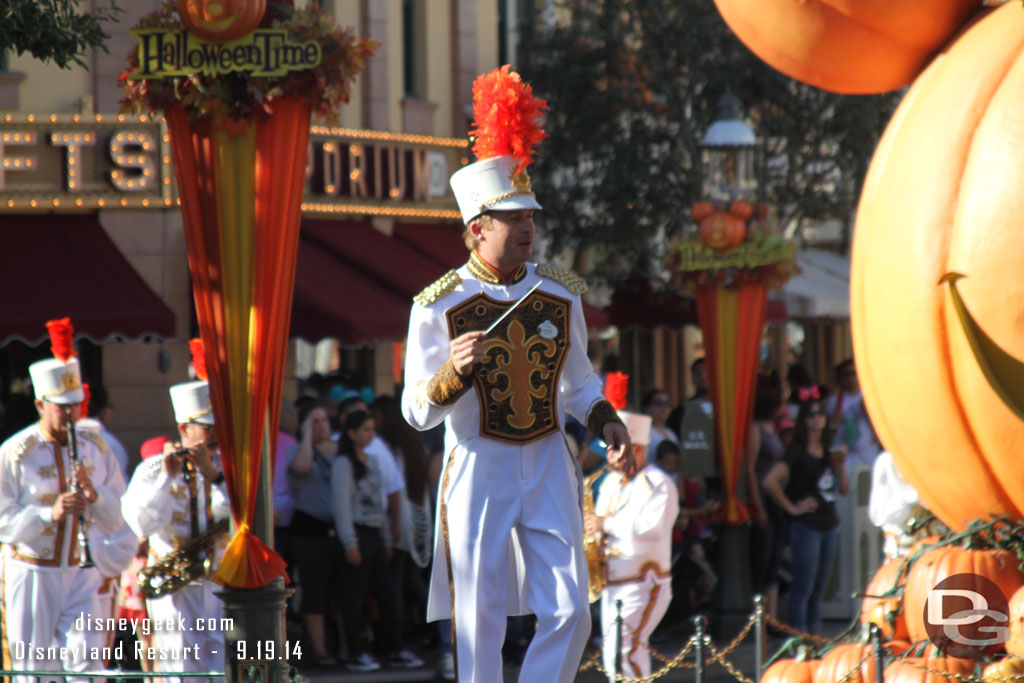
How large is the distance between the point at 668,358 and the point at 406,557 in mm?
11831

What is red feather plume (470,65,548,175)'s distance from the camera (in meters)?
Answer: 5.53

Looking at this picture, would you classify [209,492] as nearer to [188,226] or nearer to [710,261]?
[188,226]

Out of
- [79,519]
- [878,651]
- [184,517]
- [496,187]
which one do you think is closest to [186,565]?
[184,517]

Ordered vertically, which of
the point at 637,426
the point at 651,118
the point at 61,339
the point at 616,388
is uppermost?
the point at 651,118

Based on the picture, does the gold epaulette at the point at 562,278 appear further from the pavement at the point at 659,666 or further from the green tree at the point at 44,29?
the pavement at the point at 659,666

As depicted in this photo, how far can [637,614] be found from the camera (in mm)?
9312

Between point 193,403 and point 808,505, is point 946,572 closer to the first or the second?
point 193,403

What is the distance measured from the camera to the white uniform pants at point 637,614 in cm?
917

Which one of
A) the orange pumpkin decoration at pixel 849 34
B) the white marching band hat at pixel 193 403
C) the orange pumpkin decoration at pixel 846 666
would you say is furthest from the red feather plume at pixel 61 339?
the orange pumpkin decoration at pixel 846 666

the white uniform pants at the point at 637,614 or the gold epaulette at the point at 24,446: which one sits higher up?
the gold epaulette at the point at 24,446

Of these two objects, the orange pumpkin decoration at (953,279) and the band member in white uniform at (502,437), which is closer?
the band member in white uniform at (502,437)

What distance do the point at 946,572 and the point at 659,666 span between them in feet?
16.4

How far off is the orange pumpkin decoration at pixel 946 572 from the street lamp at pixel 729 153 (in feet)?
21.1

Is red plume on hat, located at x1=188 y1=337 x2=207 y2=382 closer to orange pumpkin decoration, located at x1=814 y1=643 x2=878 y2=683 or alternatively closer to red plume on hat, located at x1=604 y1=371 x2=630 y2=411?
red plume on hat, located at x1=604 y1=371 x2=630 y2=411
